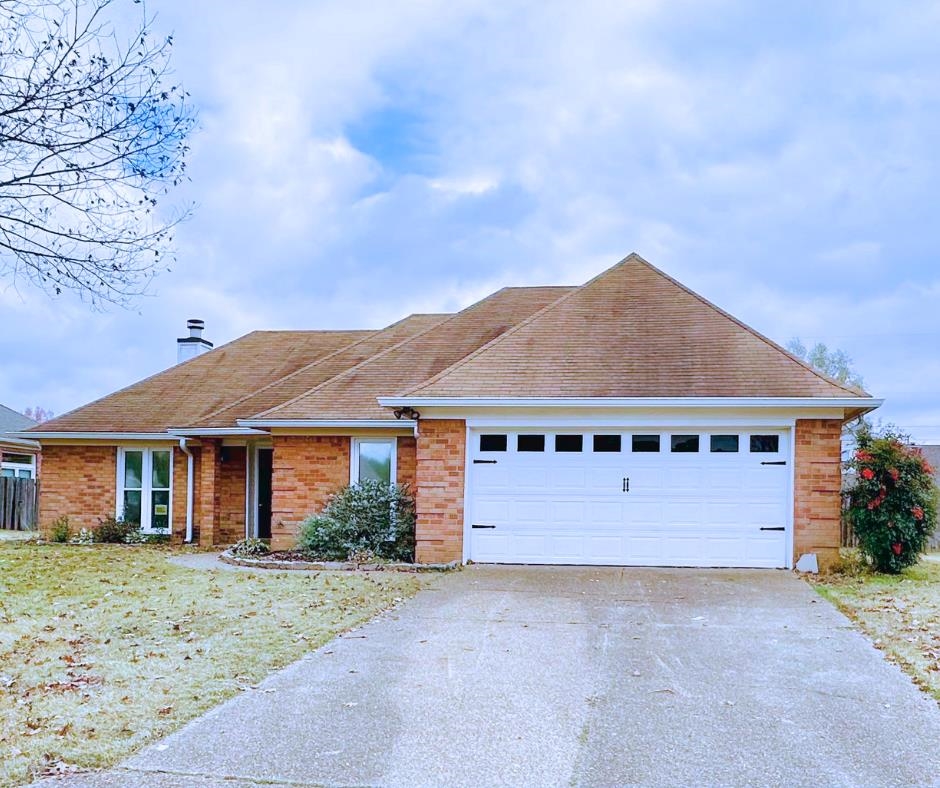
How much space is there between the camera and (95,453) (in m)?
19.8

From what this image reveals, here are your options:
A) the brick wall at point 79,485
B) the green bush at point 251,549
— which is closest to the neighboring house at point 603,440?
the green bush at point 251,549

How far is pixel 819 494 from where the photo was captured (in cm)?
1325

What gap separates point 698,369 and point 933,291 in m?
26.2

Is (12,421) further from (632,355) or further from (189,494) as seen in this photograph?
(632,355)

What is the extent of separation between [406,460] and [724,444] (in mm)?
5652

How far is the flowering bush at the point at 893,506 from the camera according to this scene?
13359 millimetres

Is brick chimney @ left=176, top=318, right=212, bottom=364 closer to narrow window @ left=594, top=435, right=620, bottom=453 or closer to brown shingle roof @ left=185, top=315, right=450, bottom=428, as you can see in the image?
brown shingle roof @ left=185, top=315, right=450, bottom=428

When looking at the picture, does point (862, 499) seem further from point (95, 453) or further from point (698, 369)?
point (95, 453)

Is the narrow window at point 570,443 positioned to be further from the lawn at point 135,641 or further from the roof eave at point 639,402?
the lawn at point 135,641

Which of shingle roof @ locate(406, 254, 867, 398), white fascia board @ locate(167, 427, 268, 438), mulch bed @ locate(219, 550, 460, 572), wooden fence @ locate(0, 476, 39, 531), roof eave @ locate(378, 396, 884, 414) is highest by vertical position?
shingle roof @ locate(406, 254, 867, 398)

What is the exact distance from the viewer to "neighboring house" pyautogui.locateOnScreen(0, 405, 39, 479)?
2927 centimetres

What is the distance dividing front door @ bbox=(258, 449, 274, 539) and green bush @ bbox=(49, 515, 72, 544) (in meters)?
4.34

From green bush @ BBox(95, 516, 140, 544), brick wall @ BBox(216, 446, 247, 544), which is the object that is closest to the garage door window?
brick wall @ BBox(216, 446, 247, 544)

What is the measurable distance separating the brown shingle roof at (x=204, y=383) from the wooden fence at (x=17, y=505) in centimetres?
689
